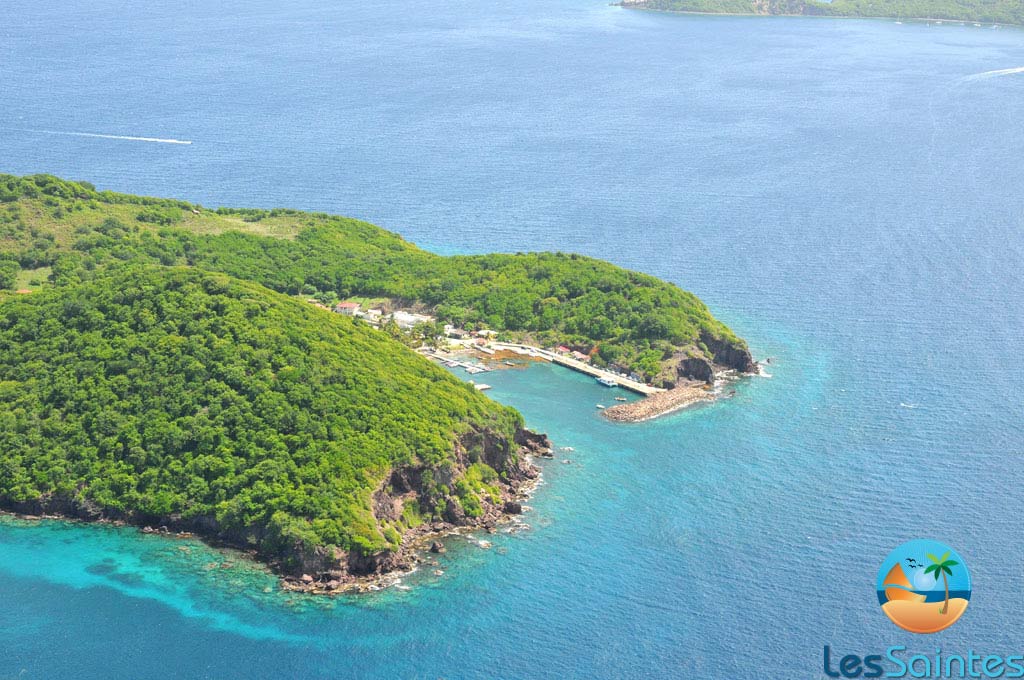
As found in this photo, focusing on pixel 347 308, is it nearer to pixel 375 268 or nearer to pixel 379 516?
pixel 375 268

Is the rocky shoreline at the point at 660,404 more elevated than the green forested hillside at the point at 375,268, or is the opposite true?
the green forested hillside at the point at 375,268

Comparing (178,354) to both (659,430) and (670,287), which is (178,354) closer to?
(659,430)

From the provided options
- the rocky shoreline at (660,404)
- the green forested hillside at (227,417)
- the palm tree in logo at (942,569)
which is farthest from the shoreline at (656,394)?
the palm tree in logo at (942,569)

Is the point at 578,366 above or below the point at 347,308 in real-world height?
below

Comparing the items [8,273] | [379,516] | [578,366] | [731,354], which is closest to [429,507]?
[379,516]

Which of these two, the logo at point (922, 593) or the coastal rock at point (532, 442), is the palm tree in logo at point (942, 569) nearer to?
the logo at point (922, 593)
